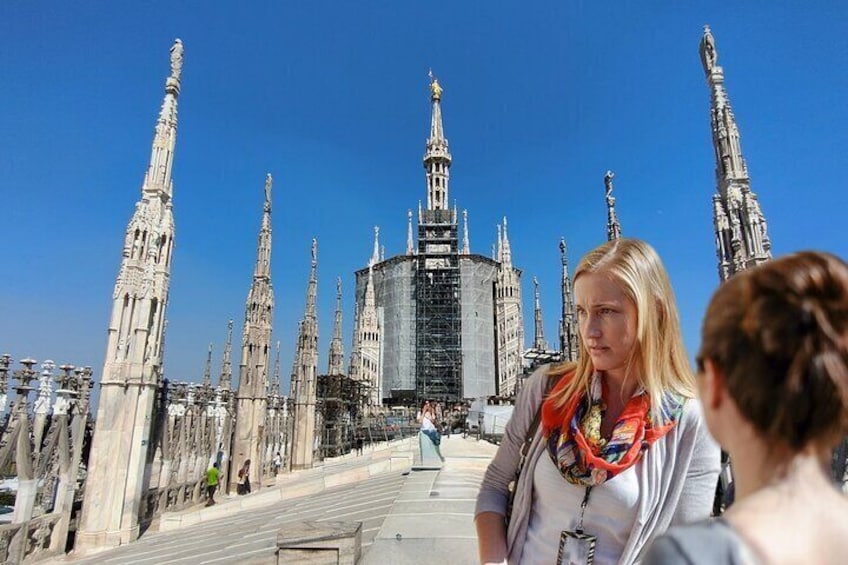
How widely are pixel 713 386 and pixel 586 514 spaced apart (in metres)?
0.87

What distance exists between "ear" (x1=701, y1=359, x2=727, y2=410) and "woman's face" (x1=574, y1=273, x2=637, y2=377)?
79 centimetres

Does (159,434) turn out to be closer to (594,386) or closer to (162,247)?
(162,247)

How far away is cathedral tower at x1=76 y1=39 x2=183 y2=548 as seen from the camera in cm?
1149

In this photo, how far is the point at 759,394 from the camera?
2.68ft

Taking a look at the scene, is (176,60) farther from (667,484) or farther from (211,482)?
(667,484)

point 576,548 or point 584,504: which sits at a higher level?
point 584,504

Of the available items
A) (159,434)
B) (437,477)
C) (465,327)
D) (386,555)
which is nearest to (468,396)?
(465,327)

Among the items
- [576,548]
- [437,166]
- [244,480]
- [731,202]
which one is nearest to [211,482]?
[244,480]

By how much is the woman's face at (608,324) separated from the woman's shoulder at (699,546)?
3.28 ft

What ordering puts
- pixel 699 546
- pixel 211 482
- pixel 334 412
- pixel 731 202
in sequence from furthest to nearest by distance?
pixel 334 412, pixel 731 202, pixel 211 482, pixel 699 546

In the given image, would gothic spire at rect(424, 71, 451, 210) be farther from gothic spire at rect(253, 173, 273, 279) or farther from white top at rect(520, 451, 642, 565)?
white top at rect(520, 451, 642, 565)

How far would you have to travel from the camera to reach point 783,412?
0.80m

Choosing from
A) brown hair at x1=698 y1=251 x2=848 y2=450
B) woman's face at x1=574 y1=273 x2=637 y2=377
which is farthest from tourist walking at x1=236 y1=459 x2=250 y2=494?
brown hair at x1=698 y1=251 x2=848 y2=450

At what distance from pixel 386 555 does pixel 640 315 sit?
3080 mm
